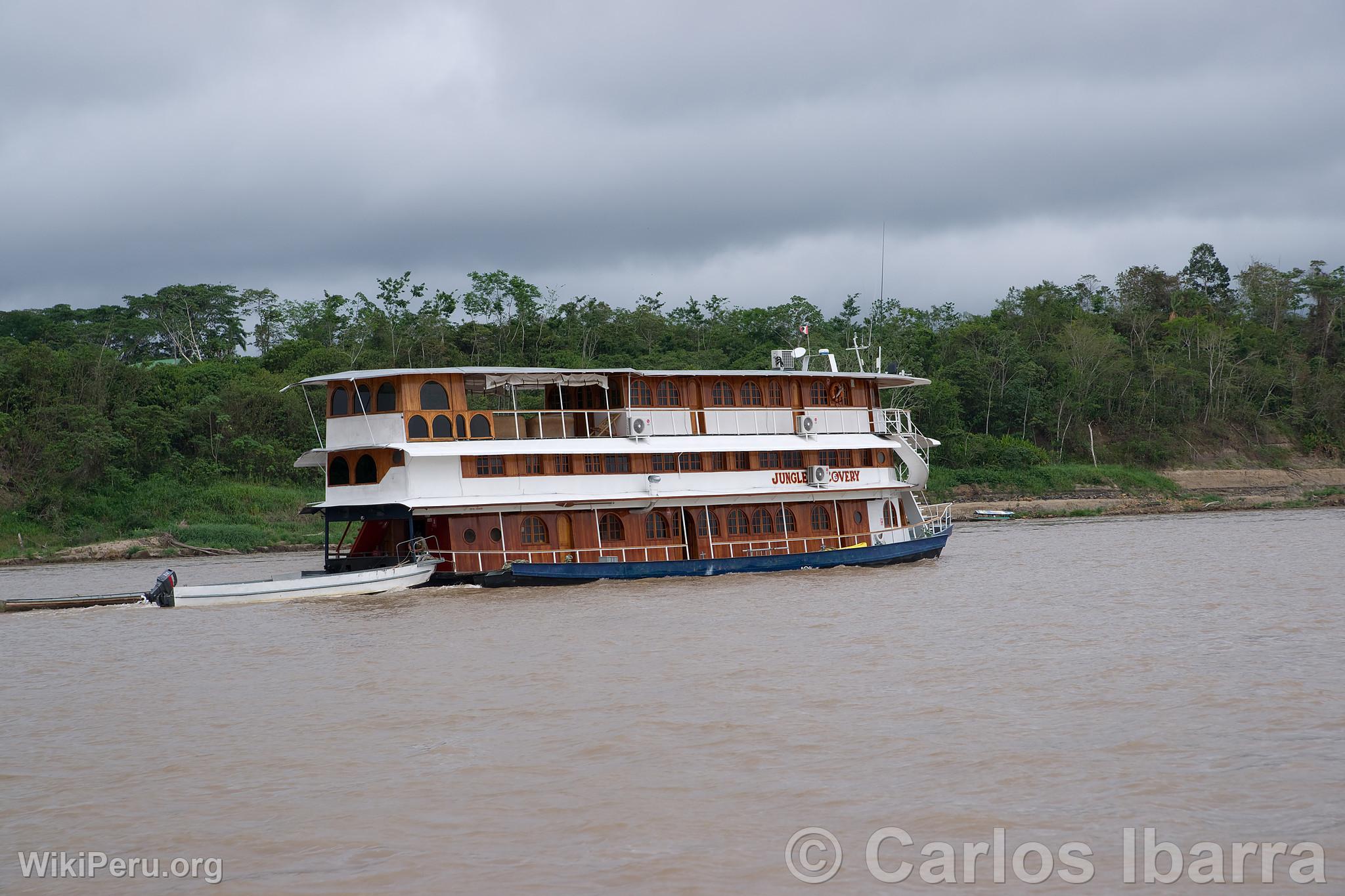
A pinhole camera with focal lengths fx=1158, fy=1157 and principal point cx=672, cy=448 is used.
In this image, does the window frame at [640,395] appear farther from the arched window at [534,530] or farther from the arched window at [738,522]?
the arched window at [534,530]

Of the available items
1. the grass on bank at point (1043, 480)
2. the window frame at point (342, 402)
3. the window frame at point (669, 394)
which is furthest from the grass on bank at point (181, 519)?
the grass on bank at point (1043, 480)

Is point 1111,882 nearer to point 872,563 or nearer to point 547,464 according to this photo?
point 547,464

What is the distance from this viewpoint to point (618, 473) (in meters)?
27.3

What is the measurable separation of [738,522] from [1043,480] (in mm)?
44096

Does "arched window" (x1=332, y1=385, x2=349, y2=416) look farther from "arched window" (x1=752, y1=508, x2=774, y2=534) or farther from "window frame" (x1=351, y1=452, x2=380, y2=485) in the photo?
"arched window" (x1=752, y1=508, x2=774, y2=534)

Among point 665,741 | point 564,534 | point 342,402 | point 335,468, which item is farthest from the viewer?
point 564,534

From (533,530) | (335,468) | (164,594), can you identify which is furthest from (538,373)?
(164,594)

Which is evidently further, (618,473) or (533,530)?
(618,473)

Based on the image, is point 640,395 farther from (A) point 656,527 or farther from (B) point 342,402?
(B) point 342,402

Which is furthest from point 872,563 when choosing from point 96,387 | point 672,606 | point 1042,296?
point 1042,296

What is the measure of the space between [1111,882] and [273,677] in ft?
40.0

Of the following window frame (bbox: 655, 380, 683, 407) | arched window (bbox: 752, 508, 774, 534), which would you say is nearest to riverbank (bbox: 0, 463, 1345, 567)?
window frame (bbox: 655, 380, 683, 407)

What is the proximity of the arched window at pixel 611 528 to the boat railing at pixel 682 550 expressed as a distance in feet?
0.92

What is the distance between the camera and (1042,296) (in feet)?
296
